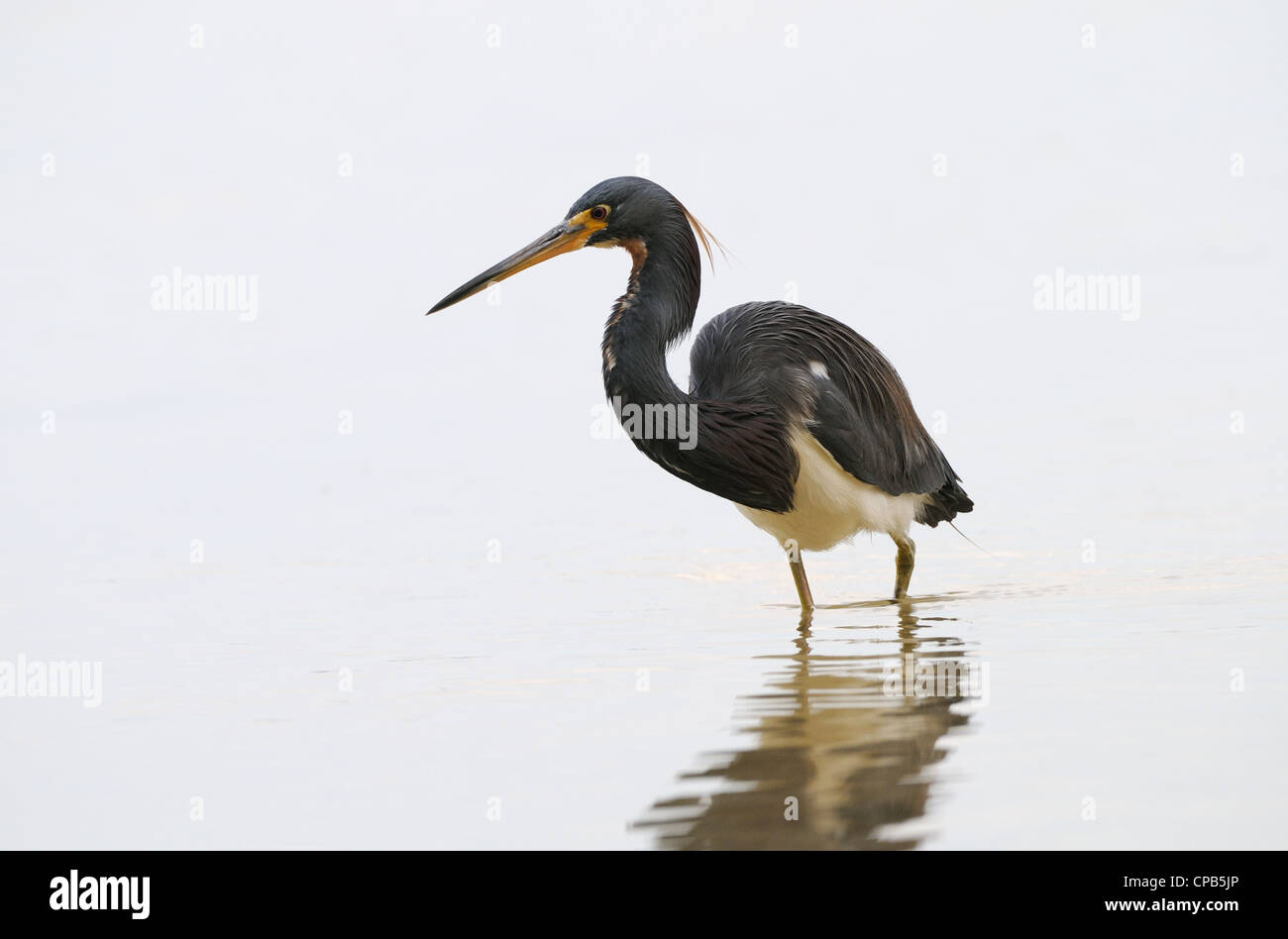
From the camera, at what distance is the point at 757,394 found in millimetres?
8070

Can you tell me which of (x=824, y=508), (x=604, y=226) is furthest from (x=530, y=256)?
(x=824, y=508)

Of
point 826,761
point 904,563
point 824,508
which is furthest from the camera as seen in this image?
point 904,563

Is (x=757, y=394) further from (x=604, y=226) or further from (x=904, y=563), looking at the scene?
(x=904, y=563)

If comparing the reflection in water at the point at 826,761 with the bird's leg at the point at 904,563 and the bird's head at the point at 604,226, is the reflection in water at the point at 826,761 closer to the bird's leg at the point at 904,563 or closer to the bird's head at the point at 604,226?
the bird's leg at the point at 904,563

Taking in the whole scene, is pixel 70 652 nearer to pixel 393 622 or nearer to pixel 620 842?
pixel 393 622

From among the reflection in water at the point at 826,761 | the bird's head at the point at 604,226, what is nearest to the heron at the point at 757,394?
the bird's head at the point at 604,226

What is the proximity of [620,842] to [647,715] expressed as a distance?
1608mm

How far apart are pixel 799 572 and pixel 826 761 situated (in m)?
3.55

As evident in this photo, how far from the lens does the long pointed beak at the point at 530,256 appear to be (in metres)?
7.72

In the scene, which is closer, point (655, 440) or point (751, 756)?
point (751, 756)

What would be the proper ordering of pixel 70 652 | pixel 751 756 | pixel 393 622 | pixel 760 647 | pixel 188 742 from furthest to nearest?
1. pixel 393 622
2. pixel 70 652
3. pixel 760 647
4. pixel 188 742
5. pixel 751 756

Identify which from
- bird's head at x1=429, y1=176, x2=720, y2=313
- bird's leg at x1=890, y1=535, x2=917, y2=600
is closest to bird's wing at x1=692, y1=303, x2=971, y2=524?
bird's leg at x1=890, y1=535, x2=917, y2=600

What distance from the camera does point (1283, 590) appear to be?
843 centimetres

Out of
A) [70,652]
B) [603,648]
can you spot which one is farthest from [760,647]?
[70,652]
